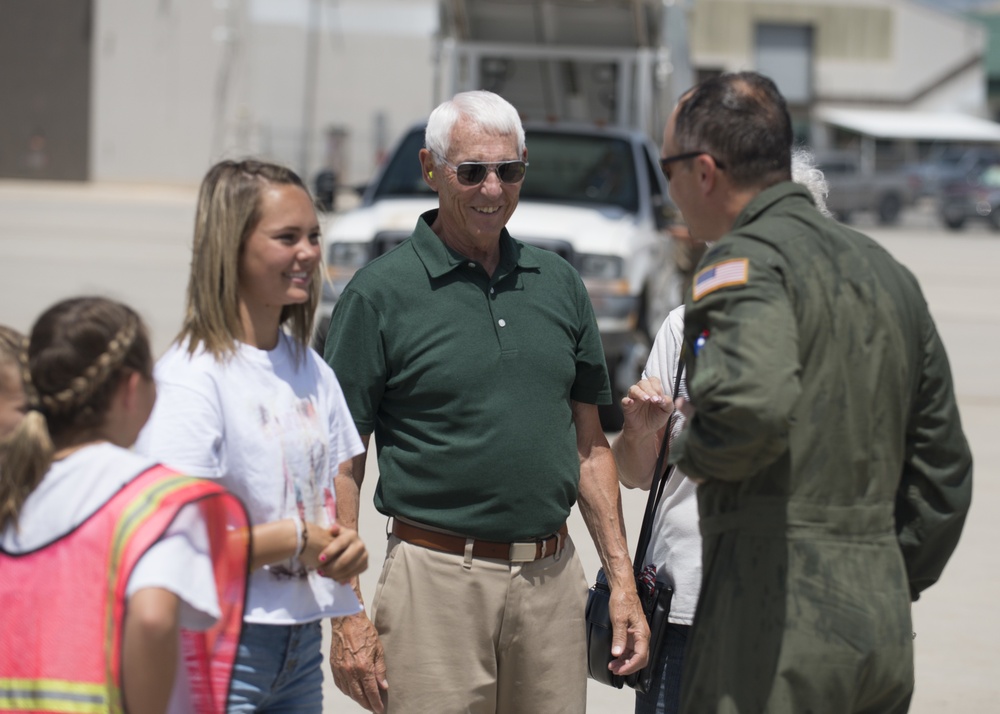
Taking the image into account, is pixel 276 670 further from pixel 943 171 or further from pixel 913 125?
pixel 913 125

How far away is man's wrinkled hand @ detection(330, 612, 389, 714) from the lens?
291 centimetres

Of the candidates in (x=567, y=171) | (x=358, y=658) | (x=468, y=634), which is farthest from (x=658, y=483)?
(x=567, y=171)

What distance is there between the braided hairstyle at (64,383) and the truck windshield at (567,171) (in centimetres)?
778

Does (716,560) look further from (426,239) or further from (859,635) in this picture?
(426,239)

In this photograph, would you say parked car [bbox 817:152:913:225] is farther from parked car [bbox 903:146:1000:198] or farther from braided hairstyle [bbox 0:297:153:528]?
braided hairstyle [bbox 0:297:153:528]

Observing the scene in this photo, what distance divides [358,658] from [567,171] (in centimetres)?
775

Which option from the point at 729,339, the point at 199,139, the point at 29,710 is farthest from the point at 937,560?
the point at 199,139

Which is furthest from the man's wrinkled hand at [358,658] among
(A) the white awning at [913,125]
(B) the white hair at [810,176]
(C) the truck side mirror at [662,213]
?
(A) the white awning at [913,125]

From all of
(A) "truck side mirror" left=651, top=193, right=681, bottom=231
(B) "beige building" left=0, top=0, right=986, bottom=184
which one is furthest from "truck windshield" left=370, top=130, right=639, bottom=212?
(B) "beige building" left=0, top=0, right=986, bottom=184

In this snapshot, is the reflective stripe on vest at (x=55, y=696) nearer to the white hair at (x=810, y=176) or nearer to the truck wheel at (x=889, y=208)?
the white hair at (x=810, y=176)

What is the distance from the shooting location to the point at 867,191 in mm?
35875

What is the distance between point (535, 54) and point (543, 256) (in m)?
9.54

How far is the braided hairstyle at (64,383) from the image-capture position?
6.88ft

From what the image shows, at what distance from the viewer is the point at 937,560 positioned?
2469mm
